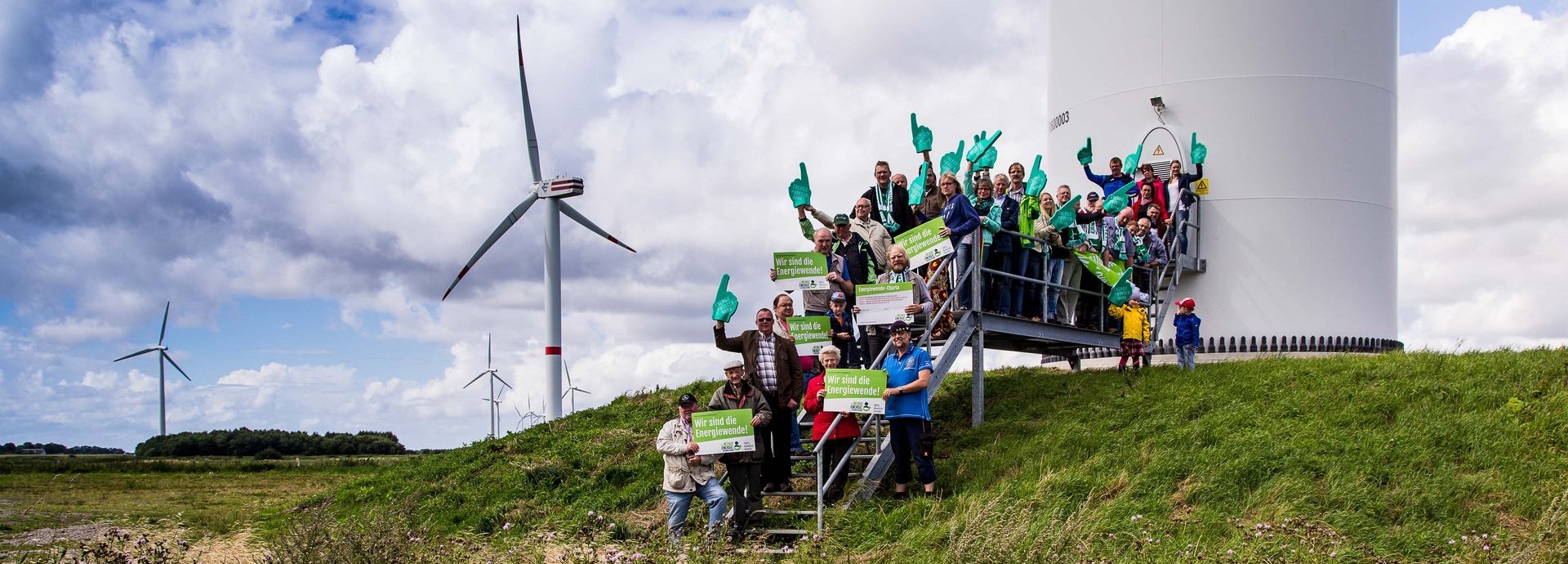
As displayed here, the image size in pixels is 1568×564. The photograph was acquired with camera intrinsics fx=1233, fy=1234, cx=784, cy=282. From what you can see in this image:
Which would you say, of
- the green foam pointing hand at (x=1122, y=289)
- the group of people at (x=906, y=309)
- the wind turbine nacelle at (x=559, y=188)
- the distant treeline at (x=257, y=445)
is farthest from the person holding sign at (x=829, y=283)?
the distant treeline at (x=257, y=445)

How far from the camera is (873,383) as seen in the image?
1227 centimetres

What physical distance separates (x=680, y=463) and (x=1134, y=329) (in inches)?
303

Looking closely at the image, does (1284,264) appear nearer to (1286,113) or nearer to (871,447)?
(1286,113)

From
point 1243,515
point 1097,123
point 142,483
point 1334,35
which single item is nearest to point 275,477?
point 142,483

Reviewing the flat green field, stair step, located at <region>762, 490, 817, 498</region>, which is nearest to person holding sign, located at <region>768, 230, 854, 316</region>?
stair step, located at <region>762, 490, 817, 498</region>

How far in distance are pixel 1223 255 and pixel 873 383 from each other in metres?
12.1

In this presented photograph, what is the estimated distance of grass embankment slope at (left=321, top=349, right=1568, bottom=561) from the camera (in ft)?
35.6

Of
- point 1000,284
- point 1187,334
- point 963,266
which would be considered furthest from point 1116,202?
point 963,266

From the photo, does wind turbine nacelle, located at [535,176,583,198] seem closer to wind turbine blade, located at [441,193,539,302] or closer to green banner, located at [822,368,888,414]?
wind turbine blade, located at [441,193,539,302]

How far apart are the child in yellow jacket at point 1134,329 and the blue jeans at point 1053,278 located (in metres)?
0.96

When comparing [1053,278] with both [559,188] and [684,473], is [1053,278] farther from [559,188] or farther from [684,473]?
[559,188]

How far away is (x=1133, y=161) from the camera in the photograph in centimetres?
2242

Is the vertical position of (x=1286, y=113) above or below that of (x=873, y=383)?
above

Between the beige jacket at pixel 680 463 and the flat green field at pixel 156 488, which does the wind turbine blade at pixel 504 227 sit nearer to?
the flat green field at pixel 156 488
